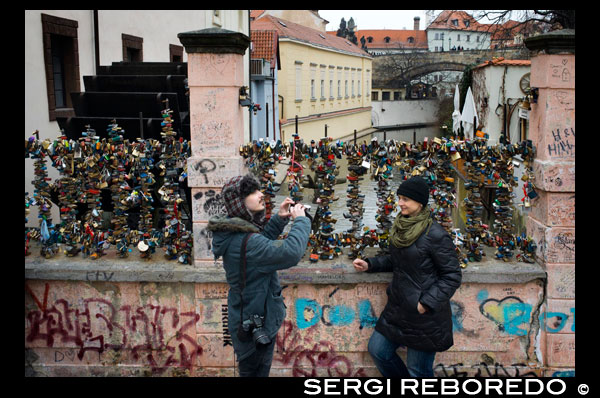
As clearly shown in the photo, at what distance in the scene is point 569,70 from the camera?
4699 mm

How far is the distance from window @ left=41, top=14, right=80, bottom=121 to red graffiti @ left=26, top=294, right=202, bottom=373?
18.9 ft

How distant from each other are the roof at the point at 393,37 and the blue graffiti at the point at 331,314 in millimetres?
98757

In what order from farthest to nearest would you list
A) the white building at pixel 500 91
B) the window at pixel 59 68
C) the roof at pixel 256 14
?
the roof at pixel 256 14, the white building at pixel 500 91, the window at pixel 59 68

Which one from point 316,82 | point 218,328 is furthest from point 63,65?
point 316,82

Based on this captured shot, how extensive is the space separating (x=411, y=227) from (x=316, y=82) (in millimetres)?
32503

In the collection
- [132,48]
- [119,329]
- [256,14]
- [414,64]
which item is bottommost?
[119,329]

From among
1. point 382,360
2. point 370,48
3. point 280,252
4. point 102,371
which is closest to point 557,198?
point 382,360

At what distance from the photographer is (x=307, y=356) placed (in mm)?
5082

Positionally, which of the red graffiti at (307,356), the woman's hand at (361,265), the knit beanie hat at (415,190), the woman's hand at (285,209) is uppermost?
the knit beanie hat at (415,190)

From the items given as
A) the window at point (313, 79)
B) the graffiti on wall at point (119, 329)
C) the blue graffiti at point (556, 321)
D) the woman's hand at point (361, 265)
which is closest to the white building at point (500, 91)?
the blue graffiti at point (556, 321)

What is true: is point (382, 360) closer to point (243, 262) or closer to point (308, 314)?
point (308, 314)

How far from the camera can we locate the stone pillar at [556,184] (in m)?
4.70

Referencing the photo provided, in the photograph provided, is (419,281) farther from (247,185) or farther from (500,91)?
(500,91)

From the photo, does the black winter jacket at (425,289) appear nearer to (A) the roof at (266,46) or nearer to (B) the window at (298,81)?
(A) the roof at (266,46)
